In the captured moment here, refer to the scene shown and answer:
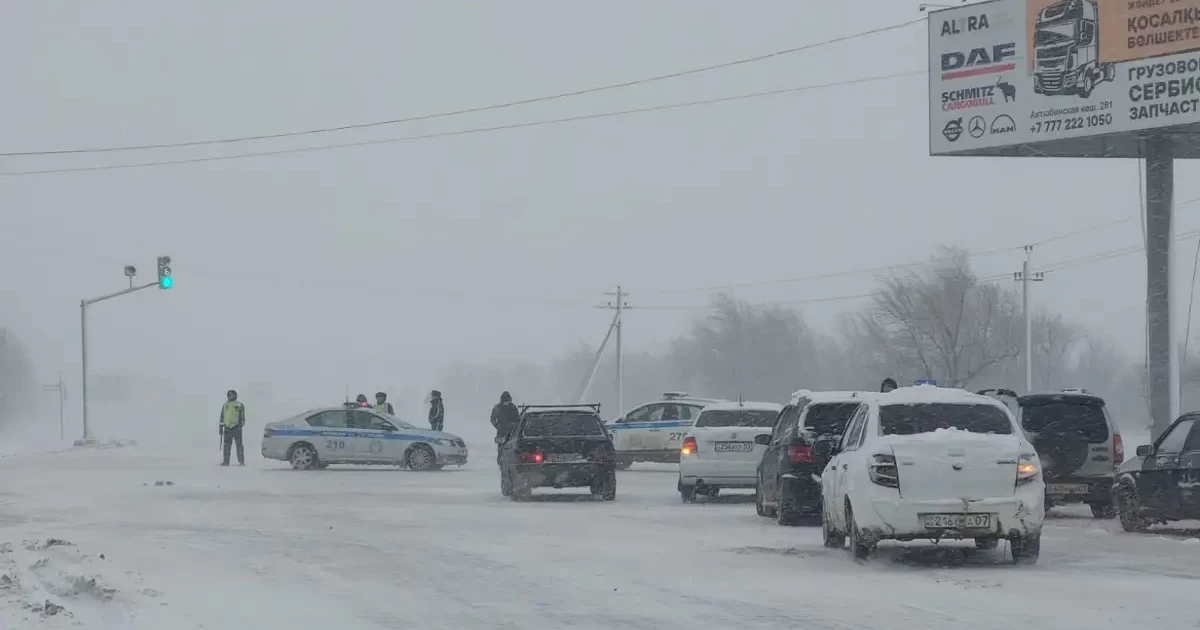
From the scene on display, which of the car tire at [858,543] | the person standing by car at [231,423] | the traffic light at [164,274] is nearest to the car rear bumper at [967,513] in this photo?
the car tire at [858,543]

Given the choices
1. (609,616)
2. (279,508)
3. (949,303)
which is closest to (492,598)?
(609,616)

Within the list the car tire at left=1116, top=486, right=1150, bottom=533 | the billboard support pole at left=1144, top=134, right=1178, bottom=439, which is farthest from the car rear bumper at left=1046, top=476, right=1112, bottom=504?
the billboard support pole at left=1144, top=134, right=1178, bottom=439

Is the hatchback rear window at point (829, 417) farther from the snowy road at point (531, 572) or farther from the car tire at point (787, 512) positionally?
the snowy road at point (531, 572)

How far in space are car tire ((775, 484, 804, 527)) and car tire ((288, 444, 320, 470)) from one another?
18.1m

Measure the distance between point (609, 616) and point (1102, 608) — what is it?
346cm

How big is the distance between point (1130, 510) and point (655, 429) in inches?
728

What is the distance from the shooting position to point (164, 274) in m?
52.1

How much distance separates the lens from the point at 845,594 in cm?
1179

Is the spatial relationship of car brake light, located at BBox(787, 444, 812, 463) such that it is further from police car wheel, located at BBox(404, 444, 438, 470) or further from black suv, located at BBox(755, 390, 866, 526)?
police car wheel, located at BBox(404, 444, 438, 470)

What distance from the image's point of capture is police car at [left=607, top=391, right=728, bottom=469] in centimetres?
3547

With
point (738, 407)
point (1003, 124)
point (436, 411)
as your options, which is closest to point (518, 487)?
point (738, 407)

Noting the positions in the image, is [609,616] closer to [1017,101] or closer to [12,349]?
[1017,101]

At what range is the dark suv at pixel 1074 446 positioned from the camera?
67.8ft

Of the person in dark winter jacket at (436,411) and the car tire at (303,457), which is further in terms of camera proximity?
the person in dark winter jacket at (436,411)
